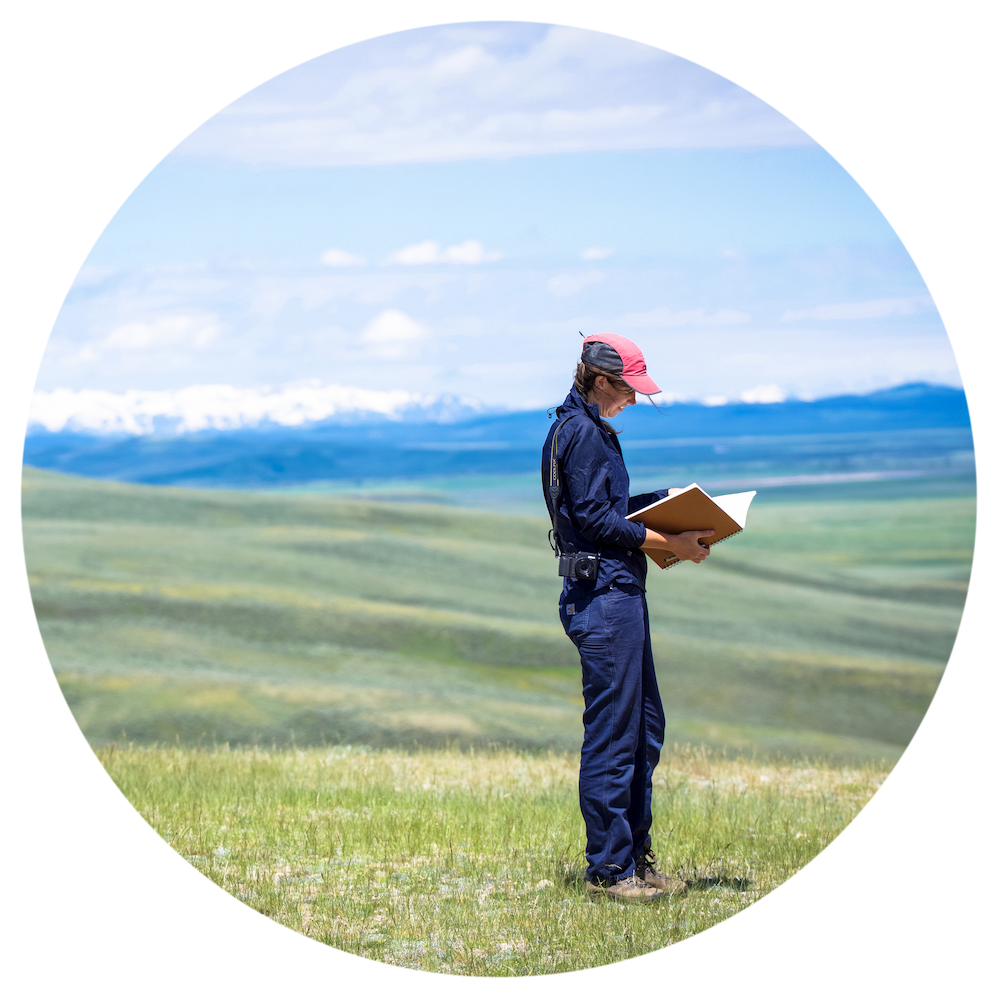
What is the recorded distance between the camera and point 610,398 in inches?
286

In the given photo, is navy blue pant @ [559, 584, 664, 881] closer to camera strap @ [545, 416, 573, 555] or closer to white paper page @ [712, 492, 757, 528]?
camera strap @ [545, 416, 573, 555]

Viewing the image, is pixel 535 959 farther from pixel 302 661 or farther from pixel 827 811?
pixel 302 661

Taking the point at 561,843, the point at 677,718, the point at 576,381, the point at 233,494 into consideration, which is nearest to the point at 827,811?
the point at 561,843

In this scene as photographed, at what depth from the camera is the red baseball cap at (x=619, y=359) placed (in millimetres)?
7141

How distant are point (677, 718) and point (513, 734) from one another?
6.85 metres

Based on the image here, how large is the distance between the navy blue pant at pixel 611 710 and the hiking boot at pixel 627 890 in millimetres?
36

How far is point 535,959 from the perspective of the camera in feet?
21.8

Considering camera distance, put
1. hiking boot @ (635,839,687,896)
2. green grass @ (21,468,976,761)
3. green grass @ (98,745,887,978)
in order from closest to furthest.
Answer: green grass @ (98,745,887,978) → hiking boot @ (635,839,687,896) → green grass @ (21,468,976,761)

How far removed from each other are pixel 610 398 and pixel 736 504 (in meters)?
0.97

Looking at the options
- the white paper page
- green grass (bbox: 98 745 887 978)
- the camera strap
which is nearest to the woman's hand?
the white paper page

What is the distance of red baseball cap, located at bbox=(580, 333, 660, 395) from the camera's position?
7.14 m

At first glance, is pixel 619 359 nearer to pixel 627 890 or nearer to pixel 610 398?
pixel 610 398

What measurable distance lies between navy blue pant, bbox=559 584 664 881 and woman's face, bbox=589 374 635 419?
1.05m

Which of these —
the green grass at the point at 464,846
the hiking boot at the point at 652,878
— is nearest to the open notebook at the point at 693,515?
the hiking boot at the point at 652,878
